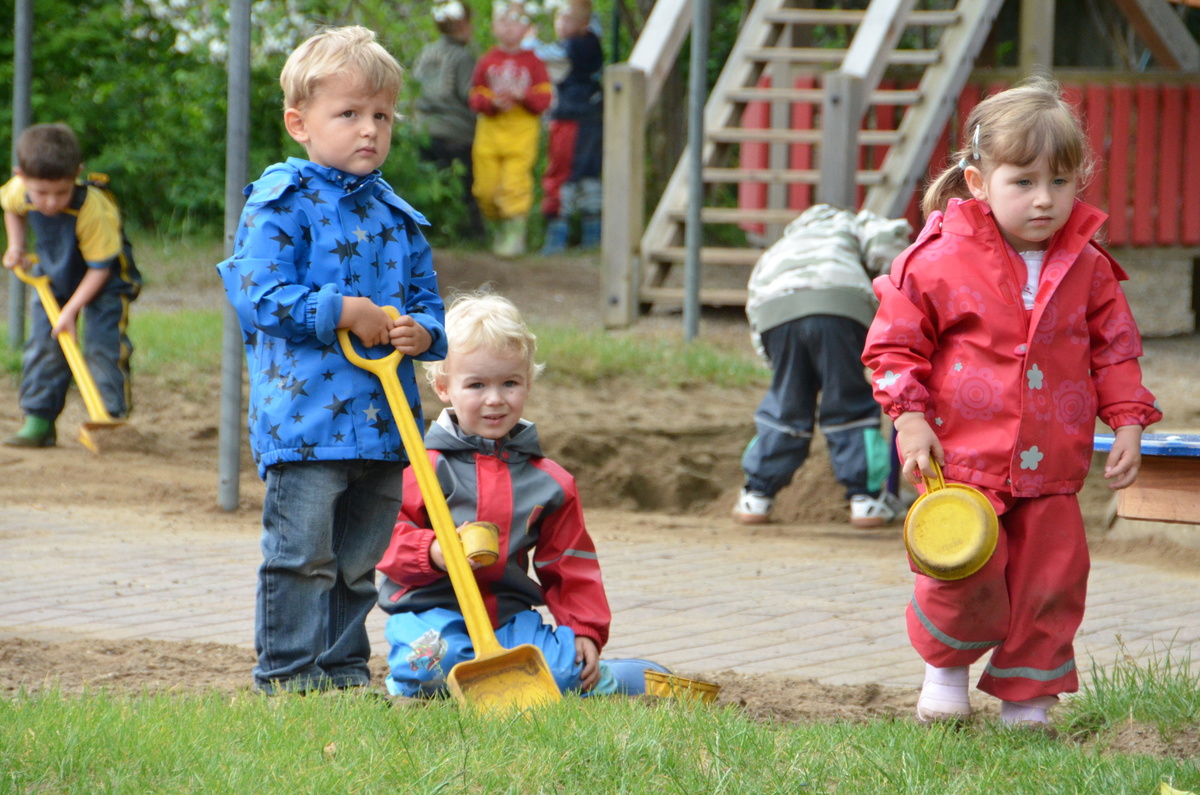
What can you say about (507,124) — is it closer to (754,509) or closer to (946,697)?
(754,509)

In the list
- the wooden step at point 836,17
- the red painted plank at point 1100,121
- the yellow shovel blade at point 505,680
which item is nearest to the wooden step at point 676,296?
the wooden step at point 836,17

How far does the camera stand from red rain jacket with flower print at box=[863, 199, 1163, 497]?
333cm

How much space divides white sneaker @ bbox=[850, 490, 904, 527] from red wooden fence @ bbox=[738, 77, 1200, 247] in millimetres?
5416

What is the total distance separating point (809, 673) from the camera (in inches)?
162

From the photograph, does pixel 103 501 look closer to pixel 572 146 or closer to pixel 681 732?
pixel 681 732

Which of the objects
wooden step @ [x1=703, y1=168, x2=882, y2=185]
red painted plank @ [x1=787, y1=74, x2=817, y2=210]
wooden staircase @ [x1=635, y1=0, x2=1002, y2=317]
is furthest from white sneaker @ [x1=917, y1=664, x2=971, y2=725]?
red painted plank @ [x1=787, y1=74, x2=817, y2=210]

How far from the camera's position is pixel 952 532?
10.5 feet

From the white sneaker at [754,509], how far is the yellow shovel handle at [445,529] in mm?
3696

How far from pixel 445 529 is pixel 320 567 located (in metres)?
0.35

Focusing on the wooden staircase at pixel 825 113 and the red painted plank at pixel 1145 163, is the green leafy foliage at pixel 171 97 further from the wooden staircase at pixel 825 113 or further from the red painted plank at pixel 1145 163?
the red painted plank at pixel 1145 163

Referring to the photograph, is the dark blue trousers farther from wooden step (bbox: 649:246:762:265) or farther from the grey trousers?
wooden step (bbox: 649:246:762:265)

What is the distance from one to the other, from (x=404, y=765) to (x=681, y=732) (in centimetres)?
58

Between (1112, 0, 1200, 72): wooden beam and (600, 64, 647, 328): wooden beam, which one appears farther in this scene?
(1112, 0, 1200, 72): wooden beam

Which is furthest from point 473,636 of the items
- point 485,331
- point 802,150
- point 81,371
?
point 802,150
